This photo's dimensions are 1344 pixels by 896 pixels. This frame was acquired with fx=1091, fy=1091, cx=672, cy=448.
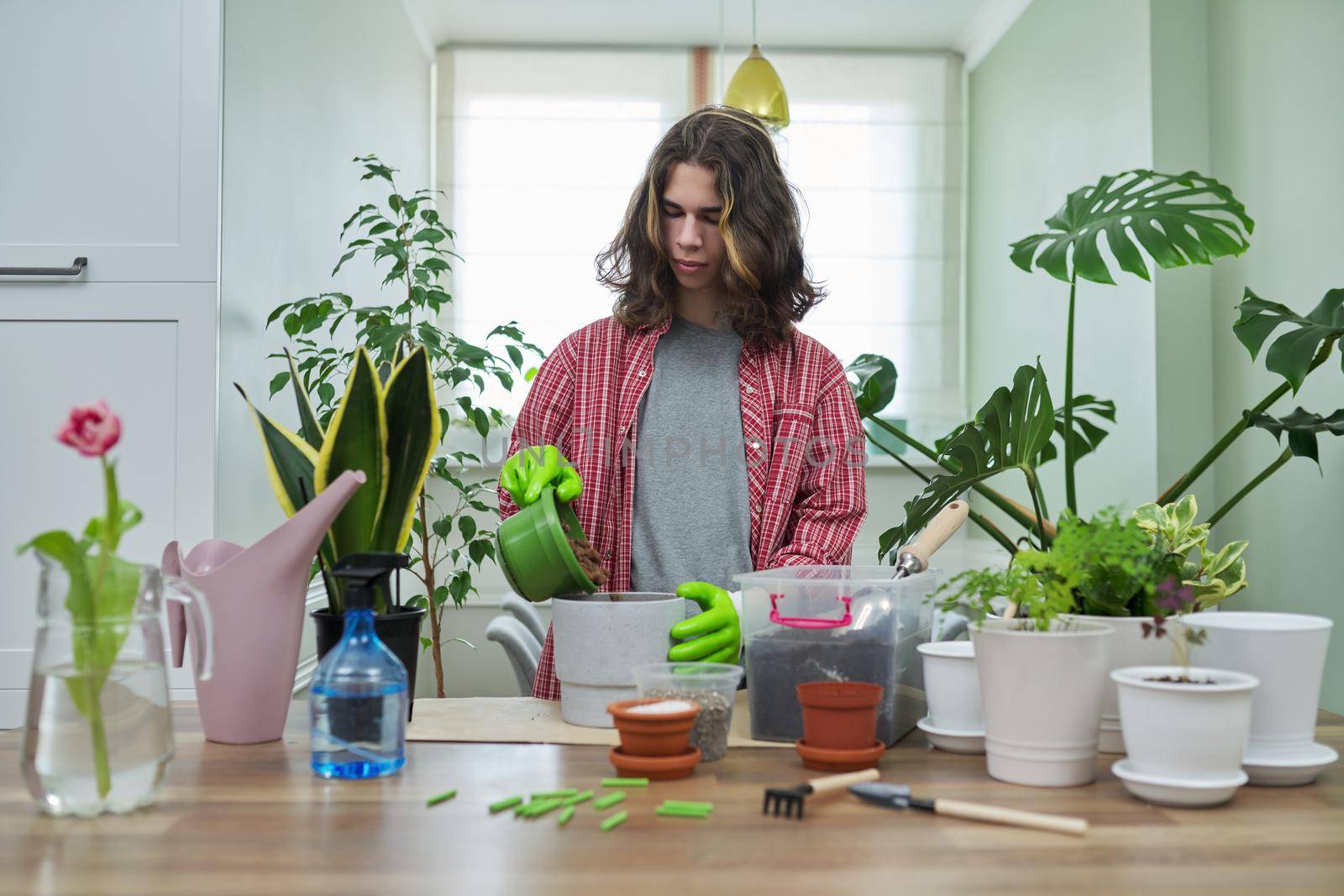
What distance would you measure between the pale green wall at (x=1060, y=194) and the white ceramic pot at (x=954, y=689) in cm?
228

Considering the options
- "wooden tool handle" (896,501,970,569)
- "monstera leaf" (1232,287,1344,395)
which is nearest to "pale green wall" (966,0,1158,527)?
"monstera leaf" (1232,287,1344,395)

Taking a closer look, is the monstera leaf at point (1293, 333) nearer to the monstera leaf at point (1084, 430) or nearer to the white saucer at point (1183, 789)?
the monstera leaf at point (1084, 430)

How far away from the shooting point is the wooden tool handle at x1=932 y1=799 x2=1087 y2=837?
75 centimetres

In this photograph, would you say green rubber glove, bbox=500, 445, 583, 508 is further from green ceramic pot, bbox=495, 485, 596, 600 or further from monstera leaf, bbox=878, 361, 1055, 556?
monstera leaf, bbox=878, 361, 1055, 556

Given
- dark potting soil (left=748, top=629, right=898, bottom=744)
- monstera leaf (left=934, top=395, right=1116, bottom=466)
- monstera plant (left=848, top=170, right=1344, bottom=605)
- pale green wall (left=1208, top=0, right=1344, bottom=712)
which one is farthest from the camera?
monstera leaf (left=934, top=395, right=1116, bottom=466)

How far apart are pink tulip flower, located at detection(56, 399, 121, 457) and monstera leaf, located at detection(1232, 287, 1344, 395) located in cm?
170

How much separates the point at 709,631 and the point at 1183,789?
0.46 metres

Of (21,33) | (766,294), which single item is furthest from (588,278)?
(766,294)

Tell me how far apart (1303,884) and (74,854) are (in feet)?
2.56

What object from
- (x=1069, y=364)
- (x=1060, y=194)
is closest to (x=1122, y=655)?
(x=1069, y=364)

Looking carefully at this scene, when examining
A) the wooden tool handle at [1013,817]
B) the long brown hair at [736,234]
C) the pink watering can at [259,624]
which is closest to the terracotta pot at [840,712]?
the wooden tool handle at [1013,817]

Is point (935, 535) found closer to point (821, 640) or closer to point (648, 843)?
point (821, 640)

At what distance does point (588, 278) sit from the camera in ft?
14.9

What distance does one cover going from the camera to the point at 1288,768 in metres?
0.88
